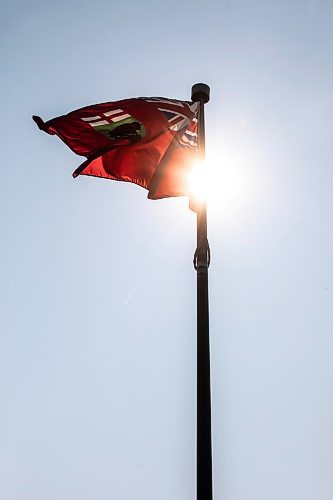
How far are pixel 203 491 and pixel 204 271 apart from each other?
2456 mm

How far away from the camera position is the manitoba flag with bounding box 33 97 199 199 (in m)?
8.87

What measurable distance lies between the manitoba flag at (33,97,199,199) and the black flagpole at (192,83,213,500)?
36.7 inches

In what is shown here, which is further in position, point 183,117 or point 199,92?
point 183,117

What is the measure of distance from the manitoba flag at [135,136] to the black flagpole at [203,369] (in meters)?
0.93

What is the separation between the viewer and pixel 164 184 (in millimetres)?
8742

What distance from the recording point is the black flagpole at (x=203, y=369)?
5.36 m

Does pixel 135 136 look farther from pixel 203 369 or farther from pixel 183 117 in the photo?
pixel 203 369

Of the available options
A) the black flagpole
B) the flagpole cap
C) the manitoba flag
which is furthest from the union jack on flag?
the black flagpole

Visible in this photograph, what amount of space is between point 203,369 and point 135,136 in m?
4.67

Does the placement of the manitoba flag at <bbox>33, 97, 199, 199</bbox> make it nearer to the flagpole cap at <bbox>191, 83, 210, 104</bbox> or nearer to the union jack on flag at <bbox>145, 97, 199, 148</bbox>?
the union jack on flag at <bbox>145, 97, 199, 148</bbox>

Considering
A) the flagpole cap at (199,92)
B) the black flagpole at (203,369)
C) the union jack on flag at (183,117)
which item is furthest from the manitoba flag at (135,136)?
the black flagpole at (203,369)

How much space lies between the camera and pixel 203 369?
593 centimetres

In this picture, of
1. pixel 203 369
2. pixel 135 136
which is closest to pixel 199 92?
pixel 135 136

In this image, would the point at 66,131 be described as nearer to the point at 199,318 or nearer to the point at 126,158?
the point at 126,158
